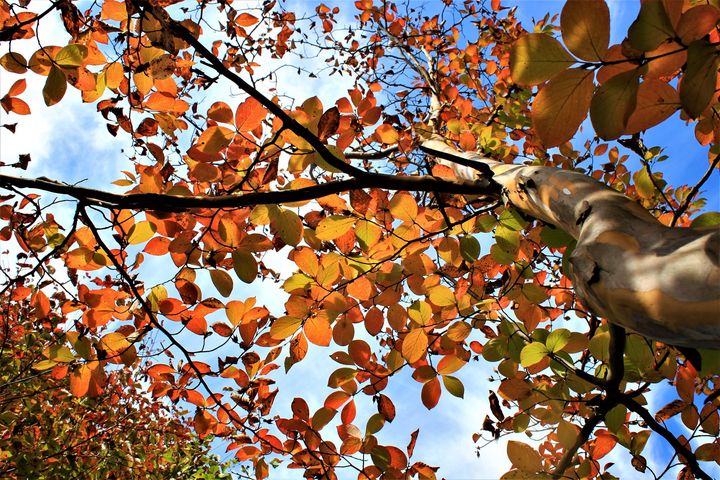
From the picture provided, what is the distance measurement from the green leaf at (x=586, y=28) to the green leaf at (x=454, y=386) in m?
1.32

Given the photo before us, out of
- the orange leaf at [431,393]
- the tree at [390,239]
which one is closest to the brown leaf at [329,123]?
the tree at [390,239]

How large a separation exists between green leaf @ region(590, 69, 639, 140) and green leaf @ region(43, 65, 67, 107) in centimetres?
148

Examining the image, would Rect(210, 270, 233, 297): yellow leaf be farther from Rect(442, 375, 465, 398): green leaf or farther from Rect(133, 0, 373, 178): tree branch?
Rect(442, 375, 465, 398): green leaf

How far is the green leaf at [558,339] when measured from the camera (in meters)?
1.37

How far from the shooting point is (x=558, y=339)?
1383 mm

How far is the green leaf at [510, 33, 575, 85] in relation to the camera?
76 cm

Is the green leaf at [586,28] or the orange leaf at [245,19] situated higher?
the orange leaf at [245,19]

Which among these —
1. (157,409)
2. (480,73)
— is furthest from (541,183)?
(157,409)

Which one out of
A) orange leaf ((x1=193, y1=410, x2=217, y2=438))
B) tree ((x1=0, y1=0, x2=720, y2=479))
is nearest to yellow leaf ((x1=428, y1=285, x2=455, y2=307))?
tree ((x1=0, y1=0, x2=720, y2=479))

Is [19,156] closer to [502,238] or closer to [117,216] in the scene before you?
[117,216]

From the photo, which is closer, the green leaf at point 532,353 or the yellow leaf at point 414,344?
the green leaf at point 532,353

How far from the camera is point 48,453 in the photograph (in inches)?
155

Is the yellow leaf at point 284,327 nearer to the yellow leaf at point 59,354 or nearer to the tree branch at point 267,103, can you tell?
the tree branch at point 267,103

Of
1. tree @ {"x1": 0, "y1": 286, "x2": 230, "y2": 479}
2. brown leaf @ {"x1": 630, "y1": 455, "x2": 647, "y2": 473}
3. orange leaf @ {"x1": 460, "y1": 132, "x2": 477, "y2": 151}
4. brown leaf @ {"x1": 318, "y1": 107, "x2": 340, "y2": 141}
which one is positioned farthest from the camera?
tree @ {"x1": 0, "y1": 286, "x2": 230, "y2": 479}
